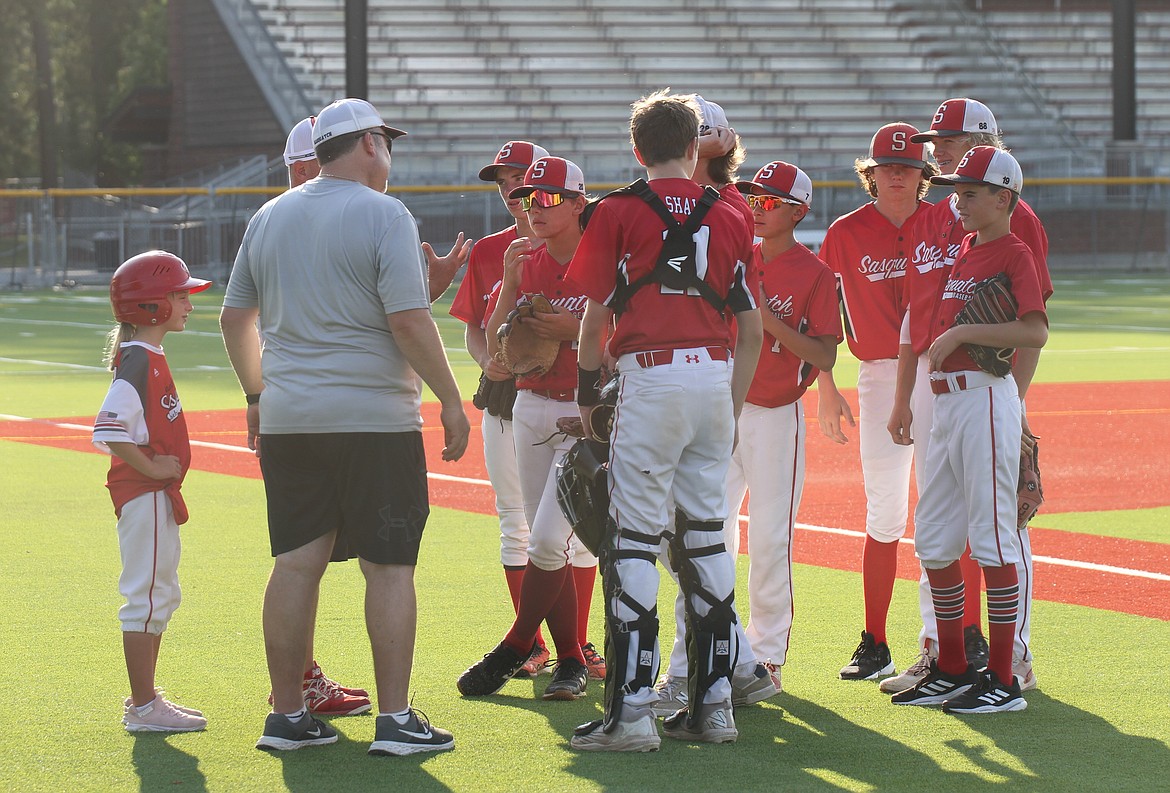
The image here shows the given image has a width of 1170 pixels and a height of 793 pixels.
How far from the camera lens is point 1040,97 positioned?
45.1 metres

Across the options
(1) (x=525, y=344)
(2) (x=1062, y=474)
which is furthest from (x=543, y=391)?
(2) (x=1062, y=474)

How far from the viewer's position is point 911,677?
6.48 metres

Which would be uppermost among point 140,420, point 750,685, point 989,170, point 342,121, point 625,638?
point 342,121

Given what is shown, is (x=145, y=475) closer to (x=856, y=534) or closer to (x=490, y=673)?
(x=490, y=673)

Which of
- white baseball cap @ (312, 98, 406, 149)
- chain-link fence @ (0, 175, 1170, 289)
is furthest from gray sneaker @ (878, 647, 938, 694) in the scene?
A: chain-link fence @ (0, 175, 1170, 289)

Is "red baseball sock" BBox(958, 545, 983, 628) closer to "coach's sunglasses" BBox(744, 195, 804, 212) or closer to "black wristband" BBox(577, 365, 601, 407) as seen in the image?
"coach's sunglasses" BBox(744, 195, 804, 212)

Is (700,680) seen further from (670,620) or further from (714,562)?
(670,620)

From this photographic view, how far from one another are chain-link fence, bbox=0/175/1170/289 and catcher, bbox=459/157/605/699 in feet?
89.1

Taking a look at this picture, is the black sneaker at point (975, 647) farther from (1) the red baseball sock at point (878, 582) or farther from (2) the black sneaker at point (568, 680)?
(2) the black sneaker at point (568, 680)

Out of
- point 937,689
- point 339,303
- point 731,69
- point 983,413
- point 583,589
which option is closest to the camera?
point 339,303

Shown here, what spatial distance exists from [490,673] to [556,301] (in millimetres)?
1457

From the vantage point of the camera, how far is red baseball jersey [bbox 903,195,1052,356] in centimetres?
641

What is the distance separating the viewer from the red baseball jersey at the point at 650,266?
5504mm

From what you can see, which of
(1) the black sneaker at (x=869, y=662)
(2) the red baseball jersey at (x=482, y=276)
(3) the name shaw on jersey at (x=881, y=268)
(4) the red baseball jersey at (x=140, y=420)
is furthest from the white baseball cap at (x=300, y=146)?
(1) the black sneaker at (x=869, y=662)
